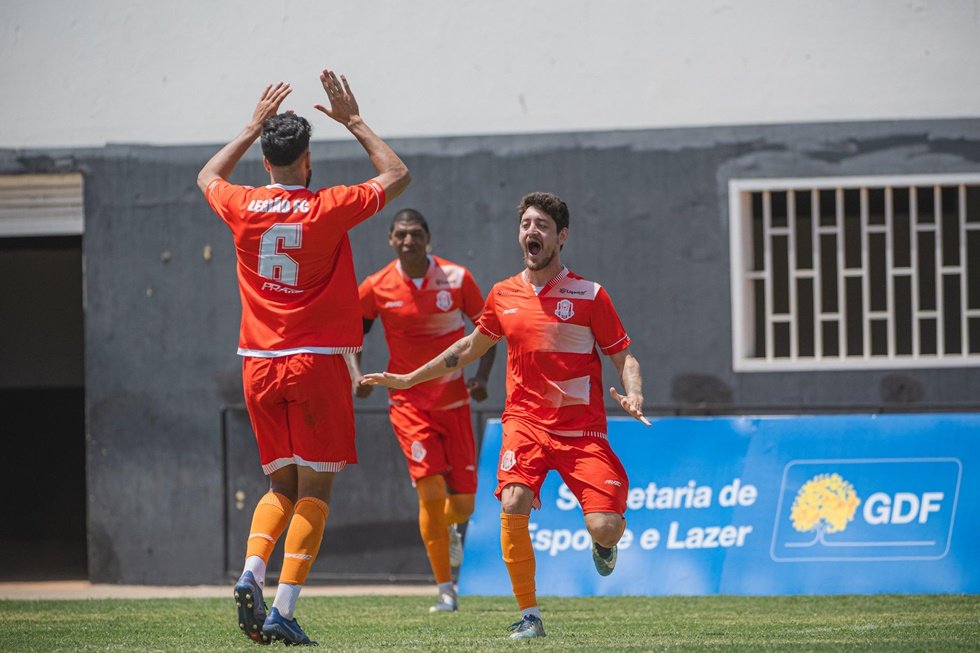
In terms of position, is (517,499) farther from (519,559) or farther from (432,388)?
(432,388)

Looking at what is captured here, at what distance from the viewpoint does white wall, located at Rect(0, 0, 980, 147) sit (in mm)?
11484

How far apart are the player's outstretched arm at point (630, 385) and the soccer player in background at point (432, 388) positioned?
231cm

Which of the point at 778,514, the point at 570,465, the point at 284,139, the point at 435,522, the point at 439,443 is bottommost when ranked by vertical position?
the point at 778,514

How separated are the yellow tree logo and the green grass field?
67 cm

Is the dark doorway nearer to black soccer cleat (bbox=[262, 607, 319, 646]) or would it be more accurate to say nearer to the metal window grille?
the metal window grille

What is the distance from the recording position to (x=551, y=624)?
300 inches

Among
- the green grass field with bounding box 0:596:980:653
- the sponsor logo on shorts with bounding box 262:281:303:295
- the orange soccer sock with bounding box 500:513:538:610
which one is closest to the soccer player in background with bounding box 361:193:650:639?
the orange soccer sock with bounding box 500:513:538:610

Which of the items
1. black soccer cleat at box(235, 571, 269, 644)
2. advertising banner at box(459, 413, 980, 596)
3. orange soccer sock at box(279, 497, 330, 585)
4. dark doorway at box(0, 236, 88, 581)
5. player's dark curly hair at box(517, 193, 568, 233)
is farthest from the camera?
dark doorway at box(0, 236, 88, 581)

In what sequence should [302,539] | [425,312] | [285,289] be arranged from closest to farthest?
[302,539]
[285,289]
[425,312]

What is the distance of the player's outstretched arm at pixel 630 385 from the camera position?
6449mm

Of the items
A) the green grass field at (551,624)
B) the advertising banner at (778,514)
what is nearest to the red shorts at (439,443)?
the green grass field at (551,624)

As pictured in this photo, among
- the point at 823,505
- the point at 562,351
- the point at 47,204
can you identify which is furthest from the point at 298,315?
the point at 47,204

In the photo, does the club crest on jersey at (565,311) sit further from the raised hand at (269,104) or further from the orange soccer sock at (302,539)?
the raised hand at (269,104)

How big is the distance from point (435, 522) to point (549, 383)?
264 cm
